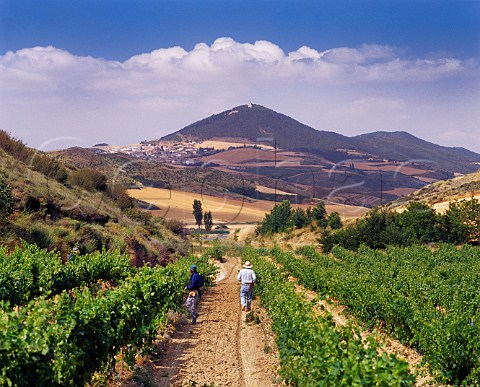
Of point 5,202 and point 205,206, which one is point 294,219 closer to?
point 205,206

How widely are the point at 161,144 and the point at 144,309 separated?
151 metres

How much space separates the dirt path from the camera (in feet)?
32.5

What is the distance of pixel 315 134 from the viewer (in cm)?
19588

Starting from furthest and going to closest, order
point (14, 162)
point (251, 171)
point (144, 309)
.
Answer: point (251, 171) < point (14, 162) < point (144, 309)

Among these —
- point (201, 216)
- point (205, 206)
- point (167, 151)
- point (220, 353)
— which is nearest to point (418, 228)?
point (201, 216)

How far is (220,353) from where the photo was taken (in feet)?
39.1

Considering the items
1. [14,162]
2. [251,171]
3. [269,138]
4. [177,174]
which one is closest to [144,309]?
[14,162]

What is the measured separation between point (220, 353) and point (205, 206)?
54428mm

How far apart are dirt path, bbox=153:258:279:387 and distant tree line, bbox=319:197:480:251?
29918mm

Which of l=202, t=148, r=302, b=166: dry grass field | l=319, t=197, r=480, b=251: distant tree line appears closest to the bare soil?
l=319, t=197, r=480, b=251: distant tree line

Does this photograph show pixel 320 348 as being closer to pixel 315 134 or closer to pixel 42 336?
pixel 42 336

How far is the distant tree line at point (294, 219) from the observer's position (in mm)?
61969

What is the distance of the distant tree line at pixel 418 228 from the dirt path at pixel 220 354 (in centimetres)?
2992

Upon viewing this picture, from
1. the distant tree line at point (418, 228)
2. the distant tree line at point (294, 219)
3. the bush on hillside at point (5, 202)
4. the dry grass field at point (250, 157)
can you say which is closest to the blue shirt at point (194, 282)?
the bush on hillside at point (5, 202)
